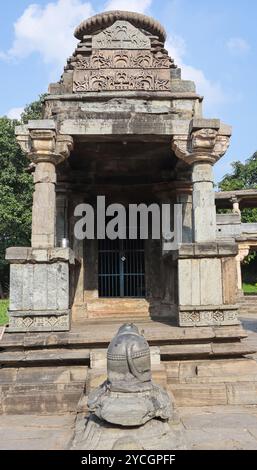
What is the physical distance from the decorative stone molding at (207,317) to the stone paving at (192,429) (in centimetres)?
132

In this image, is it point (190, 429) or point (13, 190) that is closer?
point (190, 429)

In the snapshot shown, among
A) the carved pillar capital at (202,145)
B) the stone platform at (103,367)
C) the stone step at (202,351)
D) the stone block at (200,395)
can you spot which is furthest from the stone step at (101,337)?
the carved pillar capital at (202,145)

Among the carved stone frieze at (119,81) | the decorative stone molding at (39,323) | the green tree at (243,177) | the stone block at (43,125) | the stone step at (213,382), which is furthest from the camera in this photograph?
the green tree at (243,177)

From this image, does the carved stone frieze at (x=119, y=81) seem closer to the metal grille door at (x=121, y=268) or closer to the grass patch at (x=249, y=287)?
the metal grille door at (x=121, y=268)

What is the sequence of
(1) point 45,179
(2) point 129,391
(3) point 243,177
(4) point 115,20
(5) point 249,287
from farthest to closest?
(3) point 243,177 < (5) point 249,287 < (4) point 115,20 < (1) point 45,179 < (2) point 129,391

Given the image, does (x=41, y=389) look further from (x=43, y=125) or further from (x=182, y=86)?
(x=182, y=86)

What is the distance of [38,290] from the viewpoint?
21.8 ft

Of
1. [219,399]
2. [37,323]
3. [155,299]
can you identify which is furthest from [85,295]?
[219,399]

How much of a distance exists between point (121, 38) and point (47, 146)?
291 cm

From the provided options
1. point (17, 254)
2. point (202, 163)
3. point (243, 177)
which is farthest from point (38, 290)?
point (243, 177)

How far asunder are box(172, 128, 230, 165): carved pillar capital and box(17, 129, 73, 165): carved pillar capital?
6.00 feet

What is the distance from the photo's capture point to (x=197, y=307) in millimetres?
6715

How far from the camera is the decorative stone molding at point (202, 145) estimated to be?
711cm

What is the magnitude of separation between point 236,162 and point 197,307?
37.9 metres
